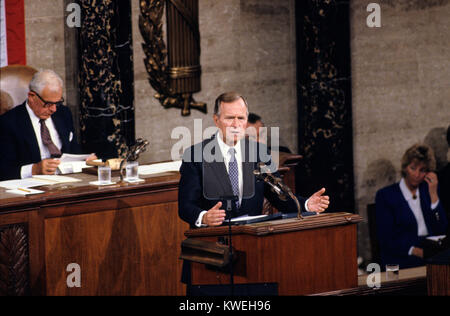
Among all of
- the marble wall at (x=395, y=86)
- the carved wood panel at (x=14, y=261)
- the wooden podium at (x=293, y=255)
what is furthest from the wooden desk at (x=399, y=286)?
the marble wall at (x=395, y=86)

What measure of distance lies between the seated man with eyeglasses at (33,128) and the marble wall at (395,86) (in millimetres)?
3141

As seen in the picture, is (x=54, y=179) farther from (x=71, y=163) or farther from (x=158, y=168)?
(x=158, y=168)

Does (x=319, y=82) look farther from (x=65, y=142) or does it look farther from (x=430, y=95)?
(x=65, y=142)

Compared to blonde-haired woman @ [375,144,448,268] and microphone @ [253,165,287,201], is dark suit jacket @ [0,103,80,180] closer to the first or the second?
microphone @ [253,165,287,201]

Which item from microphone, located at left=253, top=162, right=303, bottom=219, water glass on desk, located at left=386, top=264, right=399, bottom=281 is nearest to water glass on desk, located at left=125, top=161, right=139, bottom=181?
microphone, located at left=253, top=162, right=303, bottom=219

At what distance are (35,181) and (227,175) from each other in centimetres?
190

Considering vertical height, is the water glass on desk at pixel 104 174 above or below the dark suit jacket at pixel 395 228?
above

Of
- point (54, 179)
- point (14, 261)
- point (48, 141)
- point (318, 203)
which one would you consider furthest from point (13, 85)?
point (318, 203)

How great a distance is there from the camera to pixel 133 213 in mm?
5617

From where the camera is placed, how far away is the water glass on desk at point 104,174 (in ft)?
18.6

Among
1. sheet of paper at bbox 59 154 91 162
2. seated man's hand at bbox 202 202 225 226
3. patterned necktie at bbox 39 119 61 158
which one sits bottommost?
seated man's hand at bbox 202 202 225 226

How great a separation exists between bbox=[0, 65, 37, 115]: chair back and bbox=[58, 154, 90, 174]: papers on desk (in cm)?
101

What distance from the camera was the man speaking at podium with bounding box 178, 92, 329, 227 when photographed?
4324 millimetres

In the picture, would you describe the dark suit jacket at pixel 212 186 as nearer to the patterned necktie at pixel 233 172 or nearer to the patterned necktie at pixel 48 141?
the patterned necktie at pixel 233 172
